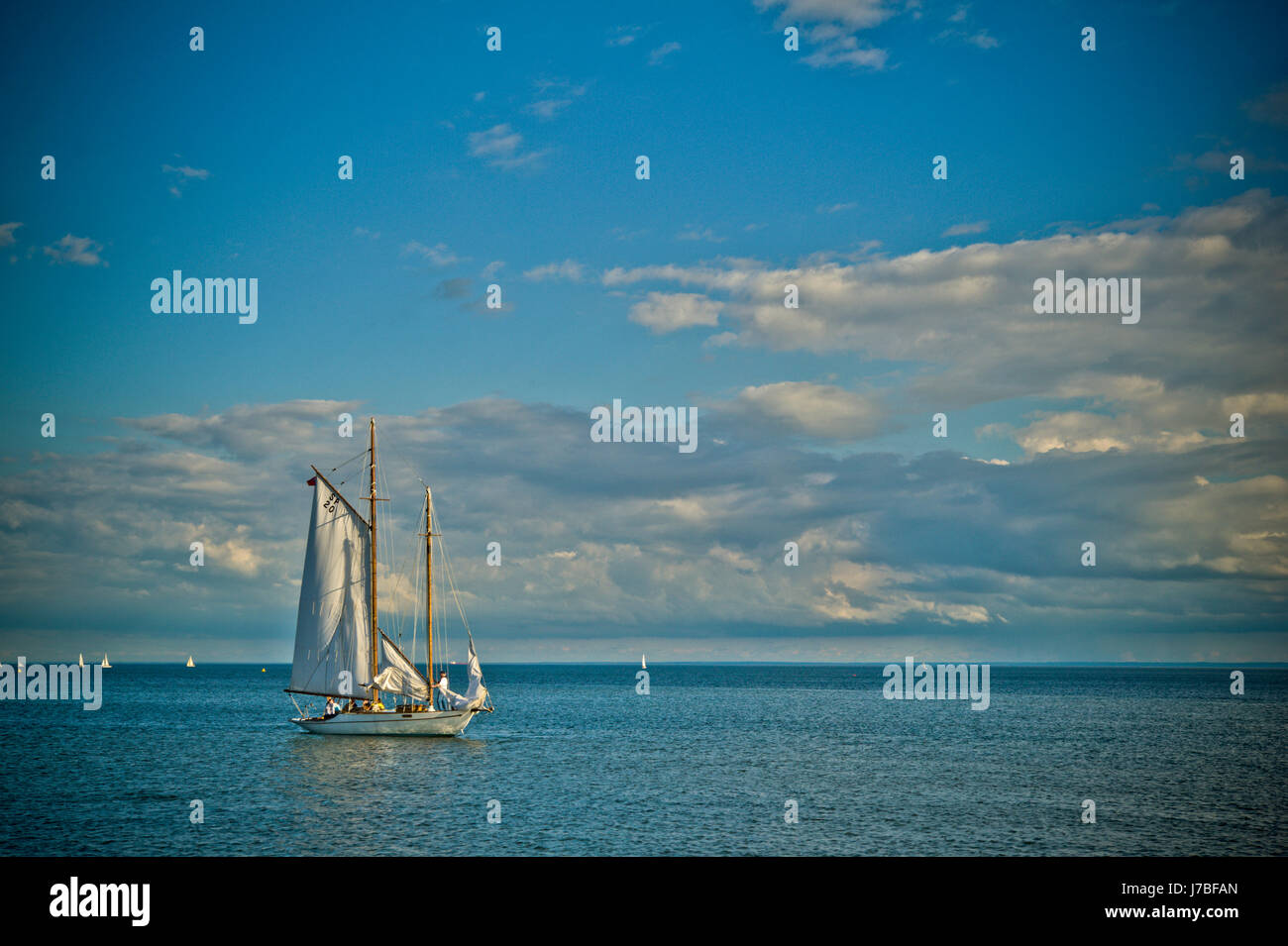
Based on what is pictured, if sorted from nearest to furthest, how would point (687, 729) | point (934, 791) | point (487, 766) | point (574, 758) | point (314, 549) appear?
point (934, 791)
point (487, 766)
point (574, 758)
point (314, 549)
point (687, 729)

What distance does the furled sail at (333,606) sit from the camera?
68.9 m

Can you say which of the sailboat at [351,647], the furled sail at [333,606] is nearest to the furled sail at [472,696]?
the sailboat at [351,647]

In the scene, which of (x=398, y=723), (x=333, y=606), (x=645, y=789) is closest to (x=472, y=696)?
(x=398, y=723)

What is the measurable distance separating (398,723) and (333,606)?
992 cm

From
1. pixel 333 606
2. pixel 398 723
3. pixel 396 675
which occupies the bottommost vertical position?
pixel 398 723

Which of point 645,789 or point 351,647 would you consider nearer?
point 645,789

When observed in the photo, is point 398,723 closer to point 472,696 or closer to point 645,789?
point 472,696

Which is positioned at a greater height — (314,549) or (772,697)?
(314,549)

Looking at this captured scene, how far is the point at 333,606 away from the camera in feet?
227
